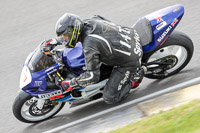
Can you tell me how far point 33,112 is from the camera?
5566mm

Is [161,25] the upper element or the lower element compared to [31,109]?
upper

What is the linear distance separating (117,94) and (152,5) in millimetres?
4064

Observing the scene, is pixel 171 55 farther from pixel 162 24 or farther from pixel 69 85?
pixel 69 85

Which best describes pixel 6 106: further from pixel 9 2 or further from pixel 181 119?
pixel 9 2

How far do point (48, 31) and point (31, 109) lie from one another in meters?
3.88

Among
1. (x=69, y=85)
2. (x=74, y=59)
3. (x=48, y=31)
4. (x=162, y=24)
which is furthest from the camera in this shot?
(x=48, y=31)

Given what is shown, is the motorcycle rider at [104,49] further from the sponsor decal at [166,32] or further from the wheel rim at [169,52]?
the wheel rim at [169,52]

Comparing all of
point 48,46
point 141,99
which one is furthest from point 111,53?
point 141,99

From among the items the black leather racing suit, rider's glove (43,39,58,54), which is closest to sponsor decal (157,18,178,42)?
the black leather racing suit

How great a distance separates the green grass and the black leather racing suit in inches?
33.4

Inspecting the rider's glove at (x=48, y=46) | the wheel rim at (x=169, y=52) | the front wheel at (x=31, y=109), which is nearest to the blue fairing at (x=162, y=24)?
the wheel rim at (x=169, y=52)

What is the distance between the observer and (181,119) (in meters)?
4.08

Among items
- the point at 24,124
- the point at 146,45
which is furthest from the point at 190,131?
the point at 24,124

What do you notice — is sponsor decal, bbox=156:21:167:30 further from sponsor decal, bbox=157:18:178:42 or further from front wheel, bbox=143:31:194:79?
front wheel, bbox=143:31:194:79
